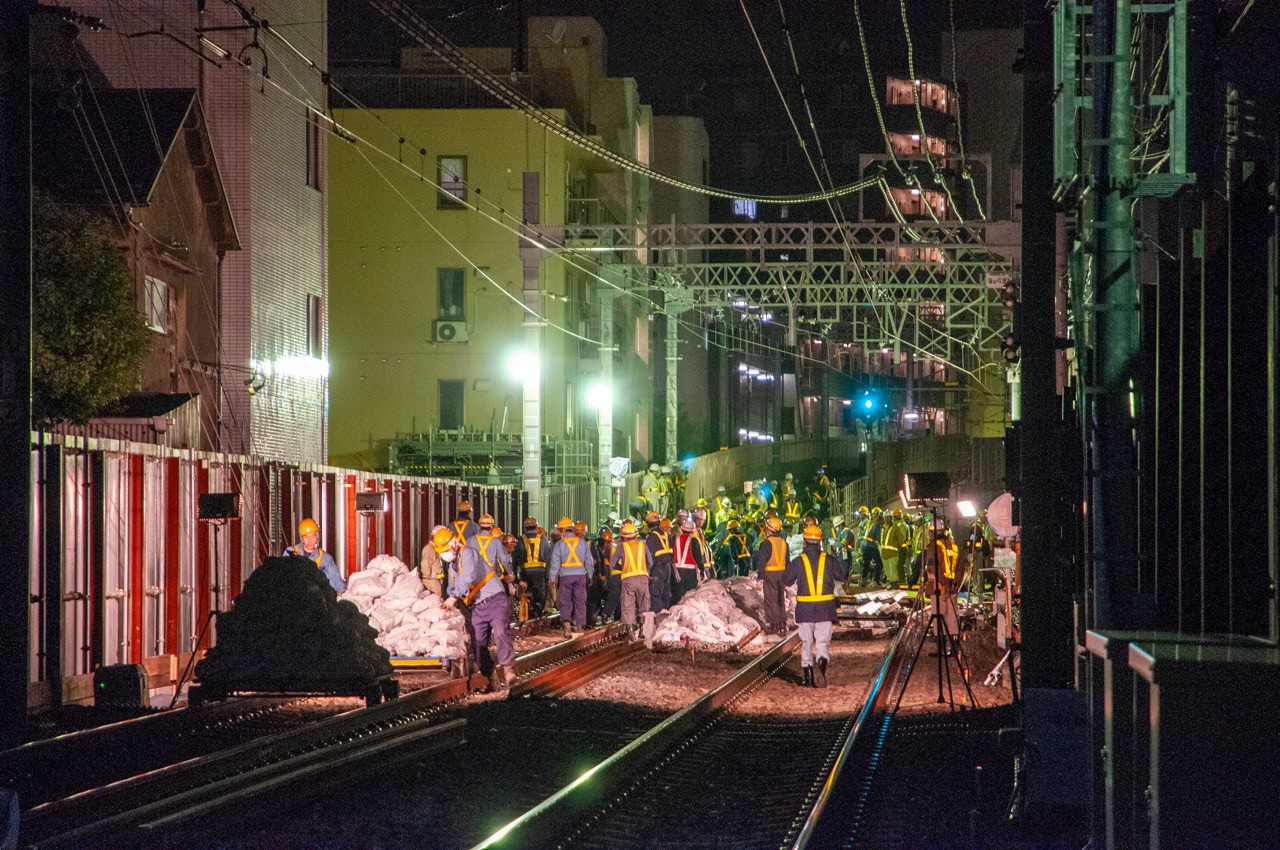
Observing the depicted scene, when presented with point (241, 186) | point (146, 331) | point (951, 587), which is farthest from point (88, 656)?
point (241, 186)

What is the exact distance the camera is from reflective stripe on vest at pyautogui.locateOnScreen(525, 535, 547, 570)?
2933 centimetres

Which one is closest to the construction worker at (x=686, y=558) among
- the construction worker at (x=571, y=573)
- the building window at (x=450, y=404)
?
the construction worker at (x=571, y=573)

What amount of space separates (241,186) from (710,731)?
19.9 meters

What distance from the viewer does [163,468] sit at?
19.5 m

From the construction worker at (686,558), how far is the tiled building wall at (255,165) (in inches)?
317

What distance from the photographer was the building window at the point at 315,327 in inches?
1446

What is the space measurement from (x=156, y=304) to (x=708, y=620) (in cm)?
1104

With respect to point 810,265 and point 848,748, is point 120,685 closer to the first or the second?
point 848,748

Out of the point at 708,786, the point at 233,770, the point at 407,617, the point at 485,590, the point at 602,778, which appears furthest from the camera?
the point at 407,617

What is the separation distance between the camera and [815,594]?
19875 mm

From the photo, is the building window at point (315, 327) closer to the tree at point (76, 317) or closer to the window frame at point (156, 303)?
the window frame at point (156, 303)

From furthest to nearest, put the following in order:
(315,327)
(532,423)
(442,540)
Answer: (315,327) → (532,423) → (442,540)

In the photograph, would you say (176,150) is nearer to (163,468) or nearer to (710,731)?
(163,468)

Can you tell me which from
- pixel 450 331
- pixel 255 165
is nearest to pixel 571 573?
pixel 255 165
